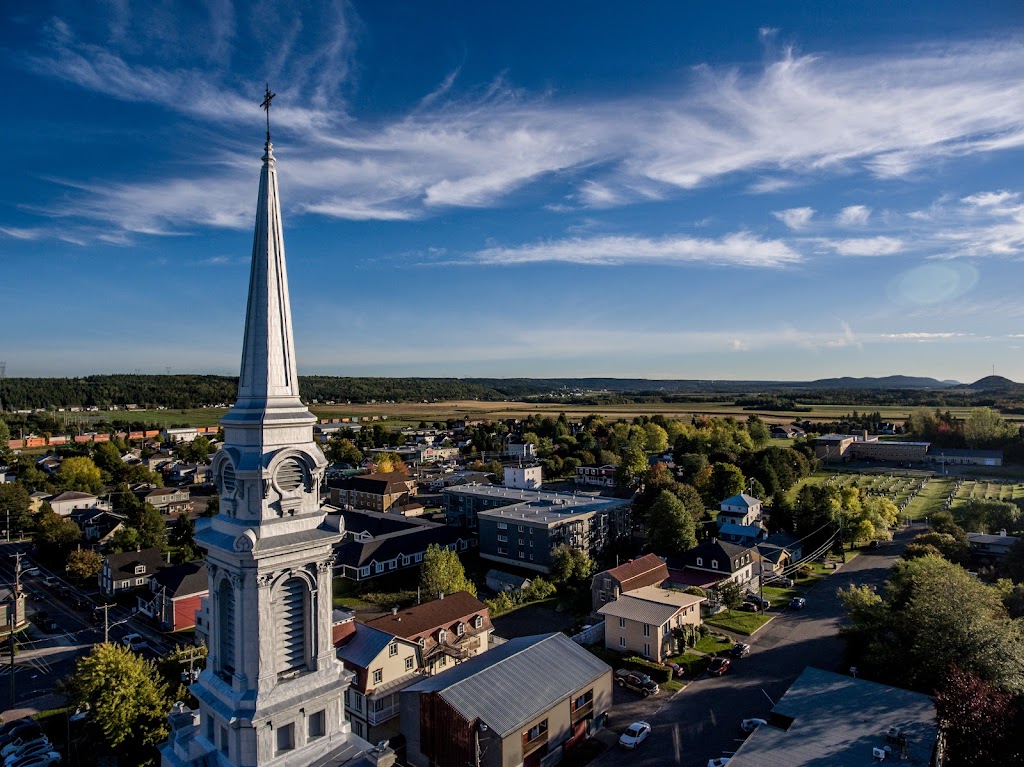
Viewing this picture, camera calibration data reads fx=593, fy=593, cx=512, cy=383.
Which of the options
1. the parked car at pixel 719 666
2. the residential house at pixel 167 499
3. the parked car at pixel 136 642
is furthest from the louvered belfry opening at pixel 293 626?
the residential house at pixel 167 499

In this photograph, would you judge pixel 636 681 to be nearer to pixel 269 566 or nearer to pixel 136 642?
pixel 269 566

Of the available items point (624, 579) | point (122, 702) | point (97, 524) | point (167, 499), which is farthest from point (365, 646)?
point (167, 499)

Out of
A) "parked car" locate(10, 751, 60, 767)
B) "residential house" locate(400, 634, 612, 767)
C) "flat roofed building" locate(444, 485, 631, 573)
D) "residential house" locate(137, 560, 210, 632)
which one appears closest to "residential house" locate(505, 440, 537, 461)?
"flat roofed building" locate(444, 485, 631, 573)

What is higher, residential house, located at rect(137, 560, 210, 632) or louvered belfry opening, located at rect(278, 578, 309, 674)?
louvered belfry opening, located at rect(278, 578, 309, 674)

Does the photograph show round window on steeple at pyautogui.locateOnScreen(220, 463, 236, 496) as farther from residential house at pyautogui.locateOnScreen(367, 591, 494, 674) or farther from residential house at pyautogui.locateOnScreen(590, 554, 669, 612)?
residential house at pyautogui.locateOnScreen(590, 554, 669, 612)

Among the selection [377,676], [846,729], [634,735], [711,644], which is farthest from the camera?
[711,644]

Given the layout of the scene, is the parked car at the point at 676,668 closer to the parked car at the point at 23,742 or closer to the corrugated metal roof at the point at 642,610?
the corrugated metal roof at the point at 642,610

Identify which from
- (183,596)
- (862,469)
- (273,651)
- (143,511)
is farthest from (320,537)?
(862,469)
